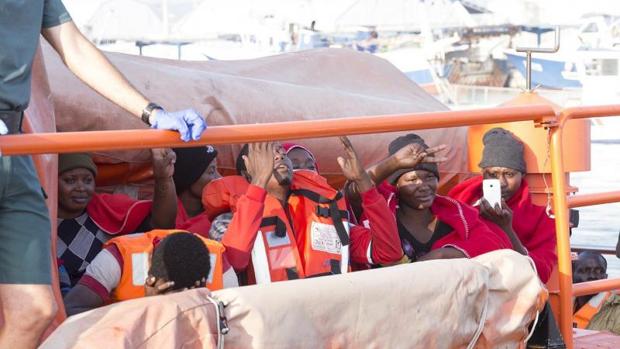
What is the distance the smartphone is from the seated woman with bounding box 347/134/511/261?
4.5 inches

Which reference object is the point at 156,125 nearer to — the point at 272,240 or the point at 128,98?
the point at 128,98

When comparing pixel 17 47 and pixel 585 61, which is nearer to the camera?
pixel 17 47

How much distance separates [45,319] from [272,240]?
149 centimetres

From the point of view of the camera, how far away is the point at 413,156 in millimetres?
4828

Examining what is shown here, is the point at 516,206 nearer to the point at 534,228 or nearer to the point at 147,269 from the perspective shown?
the point at 534,228

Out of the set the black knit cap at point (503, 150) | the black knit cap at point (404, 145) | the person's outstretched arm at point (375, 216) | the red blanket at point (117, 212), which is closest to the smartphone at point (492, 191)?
the black knit cap at point (503, 150)

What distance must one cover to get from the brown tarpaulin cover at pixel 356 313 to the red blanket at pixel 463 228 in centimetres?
83

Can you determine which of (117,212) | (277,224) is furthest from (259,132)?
(117,212)

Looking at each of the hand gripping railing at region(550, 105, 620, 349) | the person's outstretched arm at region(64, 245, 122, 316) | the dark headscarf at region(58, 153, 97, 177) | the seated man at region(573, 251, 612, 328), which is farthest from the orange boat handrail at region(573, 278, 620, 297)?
the seated man at region(573, 251, 612, 328)

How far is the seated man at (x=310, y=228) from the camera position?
14.5 feet

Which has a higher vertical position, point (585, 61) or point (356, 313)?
point (585, 61)

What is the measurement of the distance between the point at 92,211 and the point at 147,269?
2.47 ft

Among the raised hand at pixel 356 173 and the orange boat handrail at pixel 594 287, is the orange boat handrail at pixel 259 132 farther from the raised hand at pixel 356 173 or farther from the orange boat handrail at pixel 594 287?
the raised hand at pixel 356 173

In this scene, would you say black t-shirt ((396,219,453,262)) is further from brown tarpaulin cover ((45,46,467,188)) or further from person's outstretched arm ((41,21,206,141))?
person's outstretched arm ((41,21,206,141))
